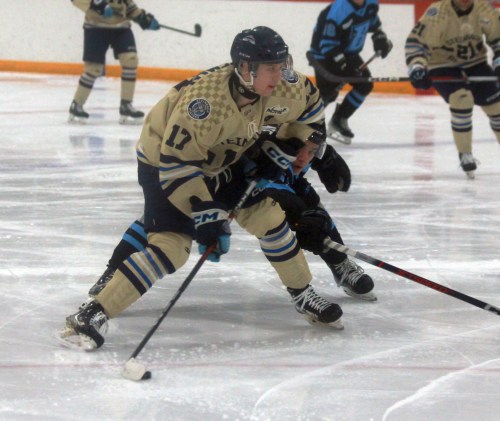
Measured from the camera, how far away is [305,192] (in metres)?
3.51

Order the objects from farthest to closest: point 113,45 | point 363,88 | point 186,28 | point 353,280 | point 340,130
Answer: point 186,28, point 113,45, point 363,88, point 340,130, point 353,280

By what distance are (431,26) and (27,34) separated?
19.1 feet

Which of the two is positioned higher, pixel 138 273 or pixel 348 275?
pixel 138 273

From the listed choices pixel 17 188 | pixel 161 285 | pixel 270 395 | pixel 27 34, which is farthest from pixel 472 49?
pixel 27 34

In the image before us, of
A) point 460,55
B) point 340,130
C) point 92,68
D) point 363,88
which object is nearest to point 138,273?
point 460,55

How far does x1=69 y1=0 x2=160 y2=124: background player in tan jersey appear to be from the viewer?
7598 millimetres

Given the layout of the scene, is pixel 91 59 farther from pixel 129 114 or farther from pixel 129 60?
pixel 129 114

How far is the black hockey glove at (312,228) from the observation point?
3.22 metres

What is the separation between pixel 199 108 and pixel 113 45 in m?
5.19

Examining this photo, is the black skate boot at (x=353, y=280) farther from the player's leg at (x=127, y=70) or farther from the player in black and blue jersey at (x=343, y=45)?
the player's leg at (x=127, y=70)

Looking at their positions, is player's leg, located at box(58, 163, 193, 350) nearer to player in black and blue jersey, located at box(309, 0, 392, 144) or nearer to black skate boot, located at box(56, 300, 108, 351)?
black skate boot, located at box(56, 300, 108, 351)

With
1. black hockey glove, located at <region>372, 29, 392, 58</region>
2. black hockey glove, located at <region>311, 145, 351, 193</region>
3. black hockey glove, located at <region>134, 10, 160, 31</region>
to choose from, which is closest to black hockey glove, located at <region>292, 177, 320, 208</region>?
black hockey glove, located at <region>311, 145, 351, 193</region>

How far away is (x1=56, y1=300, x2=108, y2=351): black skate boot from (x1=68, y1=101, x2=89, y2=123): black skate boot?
188 inches

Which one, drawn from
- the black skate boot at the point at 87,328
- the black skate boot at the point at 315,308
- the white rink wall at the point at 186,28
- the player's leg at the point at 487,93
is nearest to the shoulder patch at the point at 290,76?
the black skate boot at the point at 315,308
